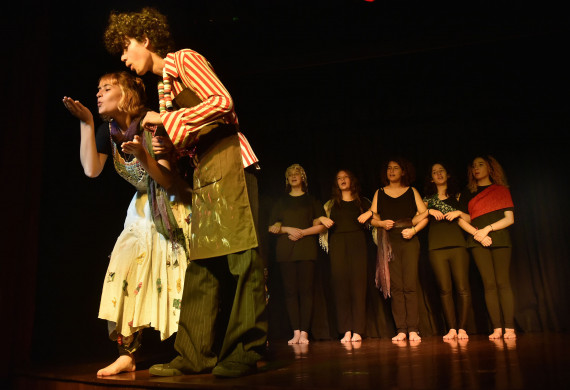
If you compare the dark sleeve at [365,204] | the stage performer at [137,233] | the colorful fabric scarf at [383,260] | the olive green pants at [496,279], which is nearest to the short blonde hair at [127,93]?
the stage performer at [137,233]

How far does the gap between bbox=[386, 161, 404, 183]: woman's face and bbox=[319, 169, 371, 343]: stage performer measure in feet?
1.28

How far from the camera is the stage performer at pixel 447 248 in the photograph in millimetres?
4453

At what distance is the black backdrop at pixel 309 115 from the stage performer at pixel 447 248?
609 mm

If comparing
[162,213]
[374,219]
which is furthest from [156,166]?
[374,219]

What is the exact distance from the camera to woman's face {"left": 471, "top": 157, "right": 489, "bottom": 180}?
454cm

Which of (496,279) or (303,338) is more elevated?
(496,279)

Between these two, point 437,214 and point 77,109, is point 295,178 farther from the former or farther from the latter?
point 77,109

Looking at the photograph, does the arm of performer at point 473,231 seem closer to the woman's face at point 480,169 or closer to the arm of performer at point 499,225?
the arm of performer at point 499,225

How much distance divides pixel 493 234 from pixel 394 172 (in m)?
1.01

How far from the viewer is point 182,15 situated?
4.50m

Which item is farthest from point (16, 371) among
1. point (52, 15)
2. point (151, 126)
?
point (52, 15)

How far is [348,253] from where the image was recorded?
4.86m

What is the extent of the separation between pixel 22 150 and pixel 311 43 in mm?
2785

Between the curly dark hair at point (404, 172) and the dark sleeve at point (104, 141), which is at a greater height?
the curly dark hair at point (404, 172)
